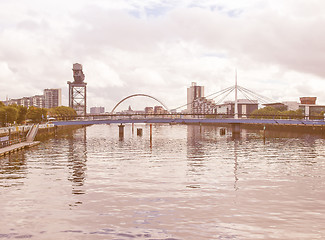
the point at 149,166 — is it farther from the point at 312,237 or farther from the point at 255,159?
the point at 312,237

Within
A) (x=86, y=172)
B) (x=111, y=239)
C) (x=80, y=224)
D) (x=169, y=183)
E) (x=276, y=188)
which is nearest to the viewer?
(x=111, y=239)

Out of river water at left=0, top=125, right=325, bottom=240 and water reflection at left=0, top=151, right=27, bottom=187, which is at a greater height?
water reflection at left=0, top=151, right=27, bottom=187

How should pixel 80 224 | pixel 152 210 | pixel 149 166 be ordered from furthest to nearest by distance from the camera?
pixel 149 166, pixel 152 210, pixel 80 224

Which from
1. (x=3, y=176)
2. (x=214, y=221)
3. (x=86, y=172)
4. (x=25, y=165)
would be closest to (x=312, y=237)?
(x=214, y=221)

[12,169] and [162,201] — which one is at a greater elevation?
[12,169]

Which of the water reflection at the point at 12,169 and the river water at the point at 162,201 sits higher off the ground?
the water reflection at the point at 12,169

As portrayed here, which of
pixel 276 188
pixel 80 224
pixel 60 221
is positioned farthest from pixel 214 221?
pixel 276 188

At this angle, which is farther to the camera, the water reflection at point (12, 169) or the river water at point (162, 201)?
the water reflection at point (12, 169)

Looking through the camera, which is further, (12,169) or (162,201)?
(12,169)

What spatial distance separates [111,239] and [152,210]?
6186mm

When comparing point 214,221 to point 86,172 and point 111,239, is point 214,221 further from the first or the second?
point 86,172

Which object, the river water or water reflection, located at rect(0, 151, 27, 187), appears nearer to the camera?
the river water

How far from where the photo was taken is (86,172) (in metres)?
43.5

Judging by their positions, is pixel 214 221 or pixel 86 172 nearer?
pixel 214 221
